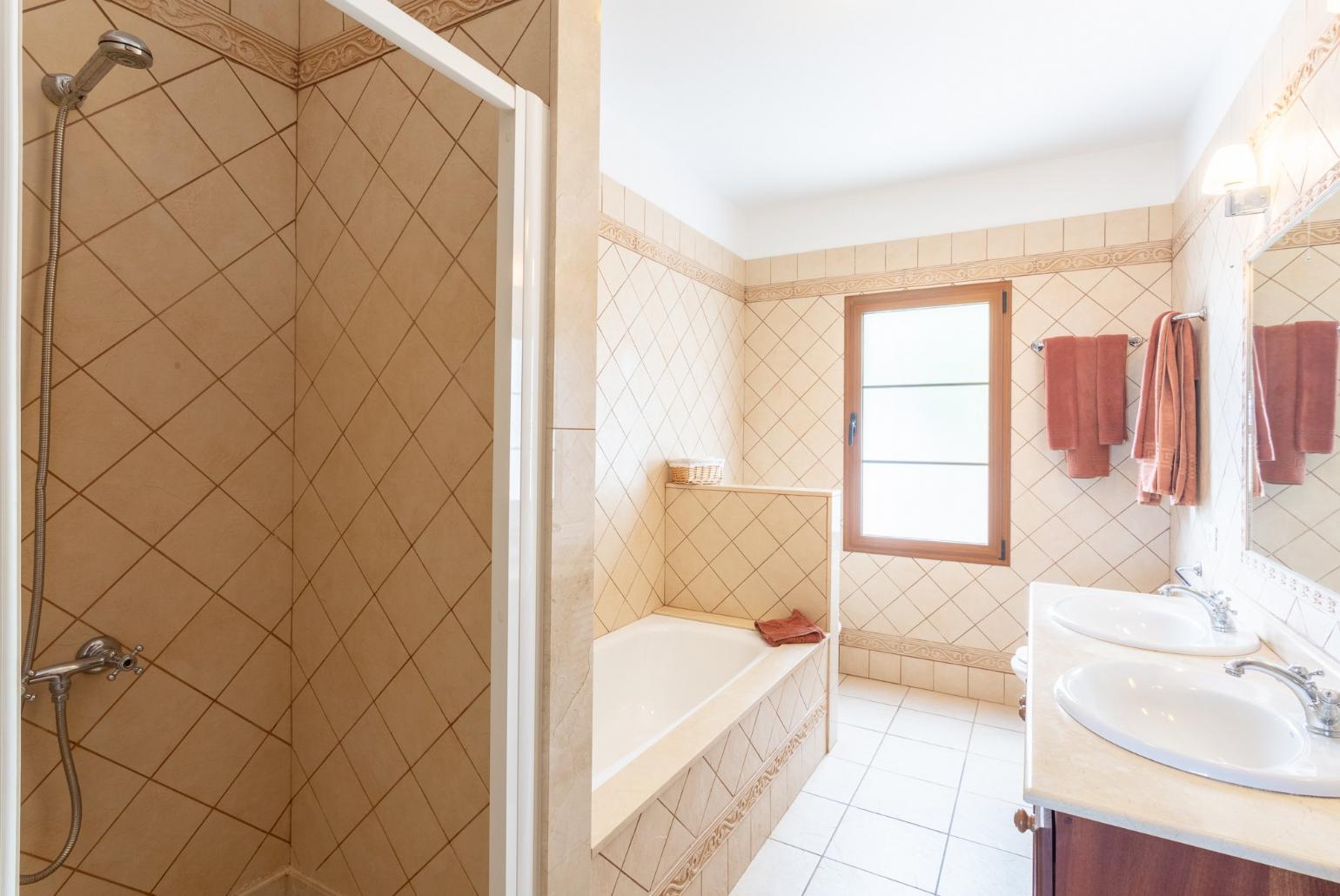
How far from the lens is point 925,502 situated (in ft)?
11.1

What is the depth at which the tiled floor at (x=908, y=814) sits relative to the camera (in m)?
1.93

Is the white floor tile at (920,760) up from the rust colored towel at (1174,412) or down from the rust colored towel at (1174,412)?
down

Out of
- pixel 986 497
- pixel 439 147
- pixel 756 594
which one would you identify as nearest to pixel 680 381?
pixel 756 594

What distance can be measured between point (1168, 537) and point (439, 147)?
3.22m

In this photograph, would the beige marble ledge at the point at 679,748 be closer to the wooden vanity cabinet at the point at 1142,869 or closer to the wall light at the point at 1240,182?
the wooden vanity cabinet at the point at 1142,869

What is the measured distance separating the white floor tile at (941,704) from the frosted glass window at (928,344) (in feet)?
5.18

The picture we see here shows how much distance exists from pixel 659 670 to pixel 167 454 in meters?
1.91

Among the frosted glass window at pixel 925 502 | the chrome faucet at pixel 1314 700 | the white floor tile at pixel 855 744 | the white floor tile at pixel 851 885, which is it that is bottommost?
the white floor tile at pixel 851 885

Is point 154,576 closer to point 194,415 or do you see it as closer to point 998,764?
point 194,415

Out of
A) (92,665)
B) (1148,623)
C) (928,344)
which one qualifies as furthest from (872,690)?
(92,665)

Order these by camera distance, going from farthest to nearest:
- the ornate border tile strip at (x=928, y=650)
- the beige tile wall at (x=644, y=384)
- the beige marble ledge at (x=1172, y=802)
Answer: the ornate border tile strip at (x=928, y=650) → the beige tile wall at (x=644, y=384) → the beige marble ledge at (x=1172, y=802)

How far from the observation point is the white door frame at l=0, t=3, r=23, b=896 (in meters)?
0.48

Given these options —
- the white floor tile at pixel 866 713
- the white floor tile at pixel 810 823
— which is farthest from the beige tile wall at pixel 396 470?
the white floor tile at pixel 866 713

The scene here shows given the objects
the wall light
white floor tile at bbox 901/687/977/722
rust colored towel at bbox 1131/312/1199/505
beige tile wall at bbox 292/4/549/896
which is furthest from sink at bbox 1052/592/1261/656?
beige tile wall at bbox 292/4/549/896
